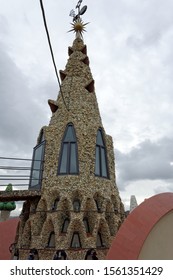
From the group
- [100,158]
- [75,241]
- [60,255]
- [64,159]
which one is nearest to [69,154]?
[64,159]

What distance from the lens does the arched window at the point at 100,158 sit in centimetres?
1413

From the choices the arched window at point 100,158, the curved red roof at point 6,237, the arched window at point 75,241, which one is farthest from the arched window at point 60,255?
the curved red roof at point 6,237

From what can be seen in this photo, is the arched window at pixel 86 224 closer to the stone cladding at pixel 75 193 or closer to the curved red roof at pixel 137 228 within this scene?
the stone cladding at pixel 75 193

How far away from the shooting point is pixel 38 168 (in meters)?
14.5

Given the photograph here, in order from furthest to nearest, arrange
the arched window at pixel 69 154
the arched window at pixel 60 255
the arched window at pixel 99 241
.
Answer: the arched window at pixel 69 154 → the arched window at pixel 99 241 → the arched window at pixel 60 255

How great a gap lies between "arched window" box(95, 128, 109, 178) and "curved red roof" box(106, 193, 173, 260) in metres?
4.18

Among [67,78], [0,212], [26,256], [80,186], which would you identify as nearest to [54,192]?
[80,186]

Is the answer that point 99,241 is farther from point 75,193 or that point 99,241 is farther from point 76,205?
point 75,193

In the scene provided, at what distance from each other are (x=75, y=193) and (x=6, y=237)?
25.0 feet

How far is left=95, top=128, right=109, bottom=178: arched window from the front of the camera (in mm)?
14133

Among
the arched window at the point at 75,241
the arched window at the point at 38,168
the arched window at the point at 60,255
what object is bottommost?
the arched window at the point at 60,255

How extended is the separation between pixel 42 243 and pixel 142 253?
5.34 meters

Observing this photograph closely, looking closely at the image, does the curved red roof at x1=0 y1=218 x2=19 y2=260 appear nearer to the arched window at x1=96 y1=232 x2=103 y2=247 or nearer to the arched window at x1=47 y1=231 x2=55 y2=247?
the arched window at x1=47 y1=231 x2=55 y2=247
